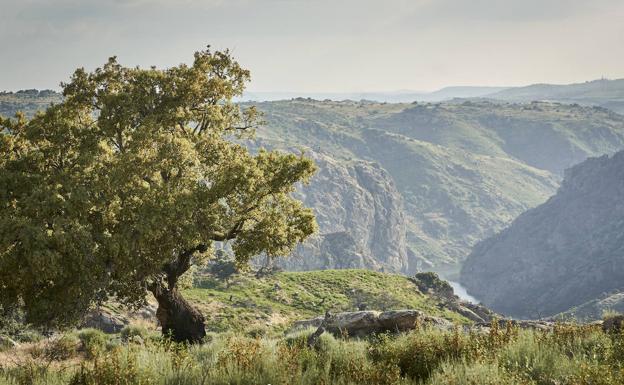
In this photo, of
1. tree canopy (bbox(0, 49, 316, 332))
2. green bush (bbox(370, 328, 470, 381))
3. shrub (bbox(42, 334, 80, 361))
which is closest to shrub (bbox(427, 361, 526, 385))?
green bush (bbox(370, 328, 470, 381))

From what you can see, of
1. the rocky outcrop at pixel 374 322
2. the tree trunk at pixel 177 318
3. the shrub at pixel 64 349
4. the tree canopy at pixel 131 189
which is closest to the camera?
the tree canopy at pixel 131 189

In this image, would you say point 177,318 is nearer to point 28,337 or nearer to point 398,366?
point 28,337

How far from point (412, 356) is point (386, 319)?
11615 millimetres

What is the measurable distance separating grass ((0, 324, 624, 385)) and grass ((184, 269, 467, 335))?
40.2m

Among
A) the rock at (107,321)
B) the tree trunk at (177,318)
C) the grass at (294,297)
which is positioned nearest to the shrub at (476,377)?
the tree trunk at (177,318)

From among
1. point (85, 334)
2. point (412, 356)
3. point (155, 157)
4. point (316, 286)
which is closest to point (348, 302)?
point (316, 286)

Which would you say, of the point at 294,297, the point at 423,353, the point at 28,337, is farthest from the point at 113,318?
the point at 423,353

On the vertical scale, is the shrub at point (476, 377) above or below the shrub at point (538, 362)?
above

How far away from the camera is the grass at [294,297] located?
58.5 metres

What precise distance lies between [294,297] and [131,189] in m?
58.0

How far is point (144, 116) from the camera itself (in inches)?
928

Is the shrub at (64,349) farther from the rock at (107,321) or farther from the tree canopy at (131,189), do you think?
the rock at (107,321)

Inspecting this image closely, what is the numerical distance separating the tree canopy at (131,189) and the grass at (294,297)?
94.9 ft

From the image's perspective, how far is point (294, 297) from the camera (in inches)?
2965
